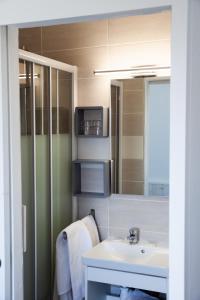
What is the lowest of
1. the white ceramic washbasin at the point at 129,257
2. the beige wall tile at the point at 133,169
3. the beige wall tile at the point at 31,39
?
the white ceramic washbasin at the point at 129,257

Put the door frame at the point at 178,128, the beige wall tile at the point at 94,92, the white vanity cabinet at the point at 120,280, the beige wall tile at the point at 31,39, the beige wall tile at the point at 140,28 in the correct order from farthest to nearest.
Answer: the beige wall tile at the point at 31,39 < the beige wall tile at the point at 94,92 < the beige wall tile at the point at 140,28 < the white vanity cabinet at the point at 120,280 < the door frame at the point at 178,128

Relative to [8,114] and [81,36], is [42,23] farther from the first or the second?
[81,36]

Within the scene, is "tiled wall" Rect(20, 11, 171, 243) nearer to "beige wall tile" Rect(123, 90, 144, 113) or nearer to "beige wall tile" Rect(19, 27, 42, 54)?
"beige wall tile" Rect(19, 27, 42, 54)

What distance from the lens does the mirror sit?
2.88 m

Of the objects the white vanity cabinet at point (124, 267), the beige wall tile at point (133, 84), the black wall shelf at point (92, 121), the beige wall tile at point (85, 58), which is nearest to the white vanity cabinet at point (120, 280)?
the white vanity cabinet at point (124, 267)

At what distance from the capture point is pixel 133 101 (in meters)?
2.97

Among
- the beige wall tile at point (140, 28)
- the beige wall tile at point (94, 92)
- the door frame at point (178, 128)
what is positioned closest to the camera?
the door frame at point (178, 128)

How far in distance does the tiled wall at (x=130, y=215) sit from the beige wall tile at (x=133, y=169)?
149mm

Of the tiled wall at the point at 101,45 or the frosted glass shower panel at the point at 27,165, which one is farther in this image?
the tiled wall at the point at 101,45

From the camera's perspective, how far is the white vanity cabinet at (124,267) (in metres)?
2.51

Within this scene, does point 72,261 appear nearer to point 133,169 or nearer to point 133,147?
point 133,169

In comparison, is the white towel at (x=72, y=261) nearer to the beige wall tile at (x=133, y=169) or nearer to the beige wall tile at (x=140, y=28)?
the beige wall tile at (x=133, y=169)

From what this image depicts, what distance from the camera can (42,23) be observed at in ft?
6.06

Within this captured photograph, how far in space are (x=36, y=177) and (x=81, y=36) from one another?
1208mm
